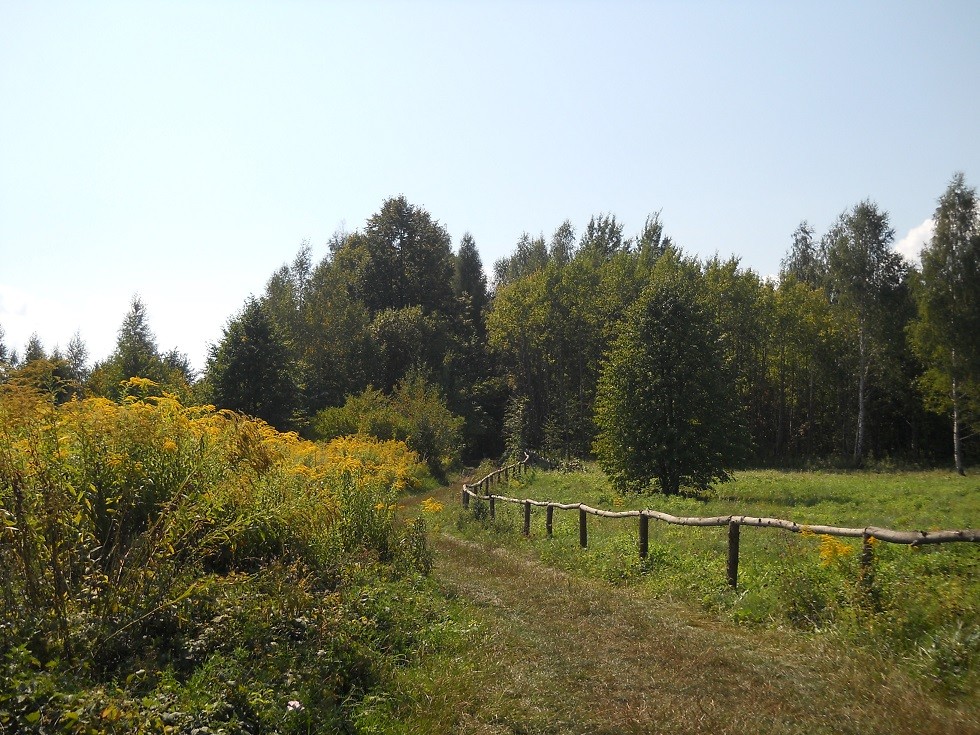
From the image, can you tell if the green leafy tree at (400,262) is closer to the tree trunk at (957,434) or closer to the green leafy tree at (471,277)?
the green leafy tree at (471,277)

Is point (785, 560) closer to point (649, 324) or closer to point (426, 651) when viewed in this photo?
point (426, 651)

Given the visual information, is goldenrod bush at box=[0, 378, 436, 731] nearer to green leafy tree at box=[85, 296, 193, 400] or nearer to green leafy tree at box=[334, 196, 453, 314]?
green leafy tree at box=[85, 296, 193, 400]

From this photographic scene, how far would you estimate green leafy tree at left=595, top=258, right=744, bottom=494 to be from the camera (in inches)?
1025

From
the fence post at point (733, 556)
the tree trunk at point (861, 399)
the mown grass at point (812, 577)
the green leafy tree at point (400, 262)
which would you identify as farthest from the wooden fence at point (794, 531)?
the green leafy tree at point (400, 262)

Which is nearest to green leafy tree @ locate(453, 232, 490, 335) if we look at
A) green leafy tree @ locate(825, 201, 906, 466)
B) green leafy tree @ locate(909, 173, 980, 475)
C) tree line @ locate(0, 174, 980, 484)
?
tree line @ locate(0, 174, 980, 484)

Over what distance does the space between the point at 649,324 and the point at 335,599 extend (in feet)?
73.6

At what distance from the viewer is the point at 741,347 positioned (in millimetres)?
53219

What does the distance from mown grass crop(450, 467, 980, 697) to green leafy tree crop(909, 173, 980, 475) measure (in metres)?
20.9

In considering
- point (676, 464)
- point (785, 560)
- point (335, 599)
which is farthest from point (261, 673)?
point (676, 464)

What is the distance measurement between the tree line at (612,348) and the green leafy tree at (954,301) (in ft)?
0.30

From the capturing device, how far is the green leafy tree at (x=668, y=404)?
85.5 ft

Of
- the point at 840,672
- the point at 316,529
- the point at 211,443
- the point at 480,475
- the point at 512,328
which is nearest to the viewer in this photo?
the point at 840,672

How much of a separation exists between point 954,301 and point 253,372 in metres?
40.6

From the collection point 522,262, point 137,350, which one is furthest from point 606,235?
point 137,350
